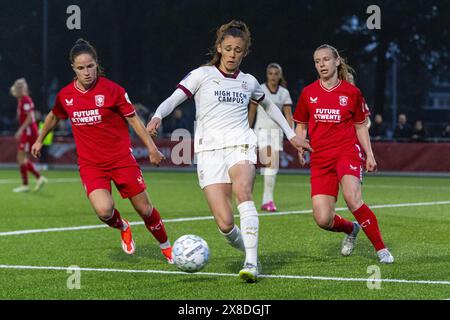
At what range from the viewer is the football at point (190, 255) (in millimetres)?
8500

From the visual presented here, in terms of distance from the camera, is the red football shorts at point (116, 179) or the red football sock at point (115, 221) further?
the red football sock at point (115, 221)

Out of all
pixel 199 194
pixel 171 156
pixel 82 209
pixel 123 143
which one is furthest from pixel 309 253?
pixel 171 156

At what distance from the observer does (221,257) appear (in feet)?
33.7

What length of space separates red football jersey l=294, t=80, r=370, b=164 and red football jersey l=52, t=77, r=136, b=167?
5.98 ft

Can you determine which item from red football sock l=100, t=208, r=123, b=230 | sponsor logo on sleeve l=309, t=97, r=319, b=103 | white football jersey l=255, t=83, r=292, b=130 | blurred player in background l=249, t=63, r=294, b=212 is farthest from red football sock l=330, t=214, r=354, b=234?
white football jersey l=255, t=83, r=292, b=130

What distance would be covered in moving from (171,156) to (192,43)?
679 cm

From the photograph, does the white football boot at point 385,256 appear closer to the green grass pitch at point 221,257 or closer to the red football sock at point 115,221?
the green grass pitch at point 221,257

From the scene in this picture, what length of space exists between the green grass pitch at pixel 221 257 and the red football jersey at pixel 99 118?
1086mm

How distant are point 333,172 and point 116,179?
6.98ft

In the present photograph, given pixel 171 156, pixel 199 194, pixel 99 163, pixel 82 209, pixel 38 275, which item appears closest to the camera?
pixel 38 275

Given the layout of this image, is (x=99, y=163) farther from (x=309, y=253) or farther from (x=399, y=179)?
(x=399, y=179)

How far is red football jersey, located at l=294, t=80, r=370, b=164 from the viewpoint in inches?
390

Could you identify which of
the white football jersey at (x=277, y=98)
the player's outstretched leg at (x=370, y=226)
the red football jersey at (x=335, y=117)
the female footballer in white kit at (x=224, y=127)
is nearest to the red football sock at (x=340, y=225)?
the player's outstretched leg at (x=370, y=226)

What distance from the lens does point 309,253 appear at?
10547 millimetres
